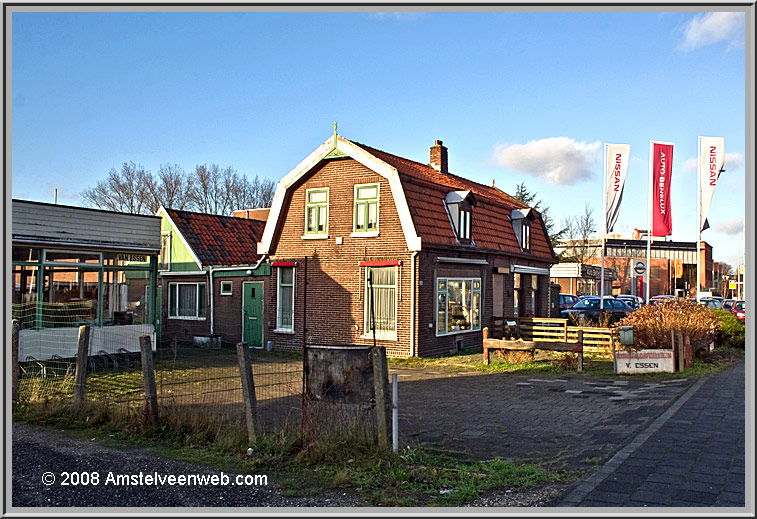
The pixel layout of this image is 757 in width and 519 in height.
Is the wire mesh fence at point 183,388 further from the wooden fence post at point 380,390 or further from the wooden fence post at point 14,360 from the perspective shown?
the wooden fence post at point 380,390

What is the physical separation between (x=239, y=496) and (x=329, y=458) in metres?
1.20

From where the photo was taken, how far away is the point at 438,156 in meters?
27.1

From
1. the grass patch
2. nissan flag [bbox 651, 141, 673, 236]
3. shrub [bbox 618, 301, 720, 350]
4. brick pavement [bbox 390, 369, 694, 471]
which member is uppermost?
nissan flag [bbox 651, 141, 673, 236]

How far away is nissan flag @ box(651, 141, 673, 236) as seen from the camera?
28.3 m

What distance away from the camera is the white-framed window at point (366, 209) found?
2042 centimetres

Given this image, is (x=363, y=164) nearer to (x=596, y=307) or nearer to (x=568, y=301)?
(x=596, y=307)

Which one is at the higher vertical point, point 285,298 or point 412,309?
point 285,298

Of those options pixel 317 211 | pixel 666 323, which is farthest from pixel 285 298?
pixel 666 323

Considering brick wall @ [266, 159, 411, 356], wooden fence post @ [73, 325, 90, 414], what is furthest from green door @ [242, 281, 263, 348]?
wooden fence post @ [73, 325, 90, 414]

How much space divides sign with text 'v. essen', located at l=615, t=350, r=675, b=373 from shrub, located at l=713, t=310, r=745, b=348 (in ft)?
21.5

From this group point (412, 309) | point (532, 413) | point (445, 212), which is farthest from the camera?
point (445, 212)

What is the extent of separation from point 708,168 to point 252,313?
801 inches

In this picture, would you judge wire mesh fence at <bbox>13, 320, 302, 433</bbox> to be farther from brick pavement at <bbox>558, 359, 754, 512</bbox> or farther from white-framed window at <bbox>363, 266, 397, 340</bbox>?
white-framed window at <bbox>363, 266, 397, 340</bbox>

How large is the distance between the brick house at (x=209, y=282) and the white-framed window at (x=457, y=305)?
19.7 feet
